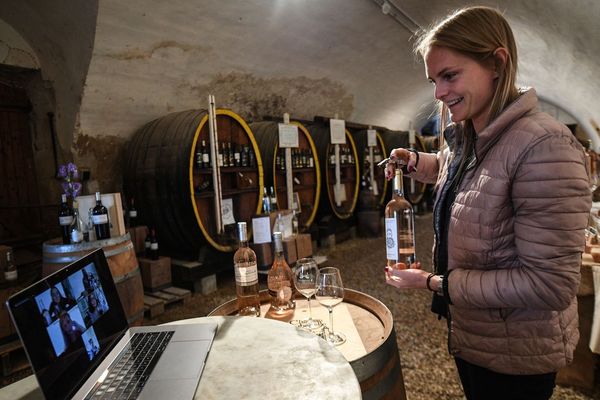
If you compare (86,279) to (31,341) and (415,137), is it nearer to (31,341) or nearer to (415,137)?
(31,341)

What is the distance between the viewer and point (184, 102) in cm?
466

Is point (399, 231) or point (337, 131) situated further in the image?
point (337, 131)

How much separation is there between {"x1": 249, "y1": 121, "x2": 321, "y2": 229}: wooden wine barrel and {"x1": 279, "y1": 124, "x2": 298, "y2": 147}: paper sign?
163mm

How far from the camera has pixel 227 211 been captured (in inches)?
148

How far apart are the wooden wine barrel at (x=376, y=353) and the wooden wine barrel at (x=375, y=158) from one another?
4.70m

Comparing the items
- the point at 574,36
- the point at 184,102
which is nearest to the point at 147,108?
the point at 184,102

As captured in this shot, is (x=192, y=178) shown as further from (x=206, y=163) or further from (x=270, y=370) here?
(x=270, y=370)

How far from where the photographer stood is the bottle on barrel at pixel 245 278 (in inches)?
52.2

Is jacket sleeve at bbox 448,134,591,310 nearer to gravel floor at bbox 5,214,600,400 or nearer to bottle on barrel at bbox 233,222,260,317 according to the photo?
bottle on barrel at bbox 233,222,260,317

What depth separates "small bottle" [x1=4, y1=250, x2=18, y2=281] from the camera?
2.53 metres

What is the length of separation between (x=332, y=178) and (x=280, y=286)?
406 cm

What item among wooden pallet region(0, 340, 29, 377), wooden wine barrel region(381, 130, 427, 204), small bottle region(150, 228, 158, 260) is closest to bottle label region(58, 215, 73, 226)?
wooden pallet region(0, 340, 29, 377)

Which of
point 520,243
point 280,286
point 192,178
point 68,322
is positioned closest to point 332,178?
point 192,178

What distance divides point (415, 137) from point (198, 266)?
5.77 metres
